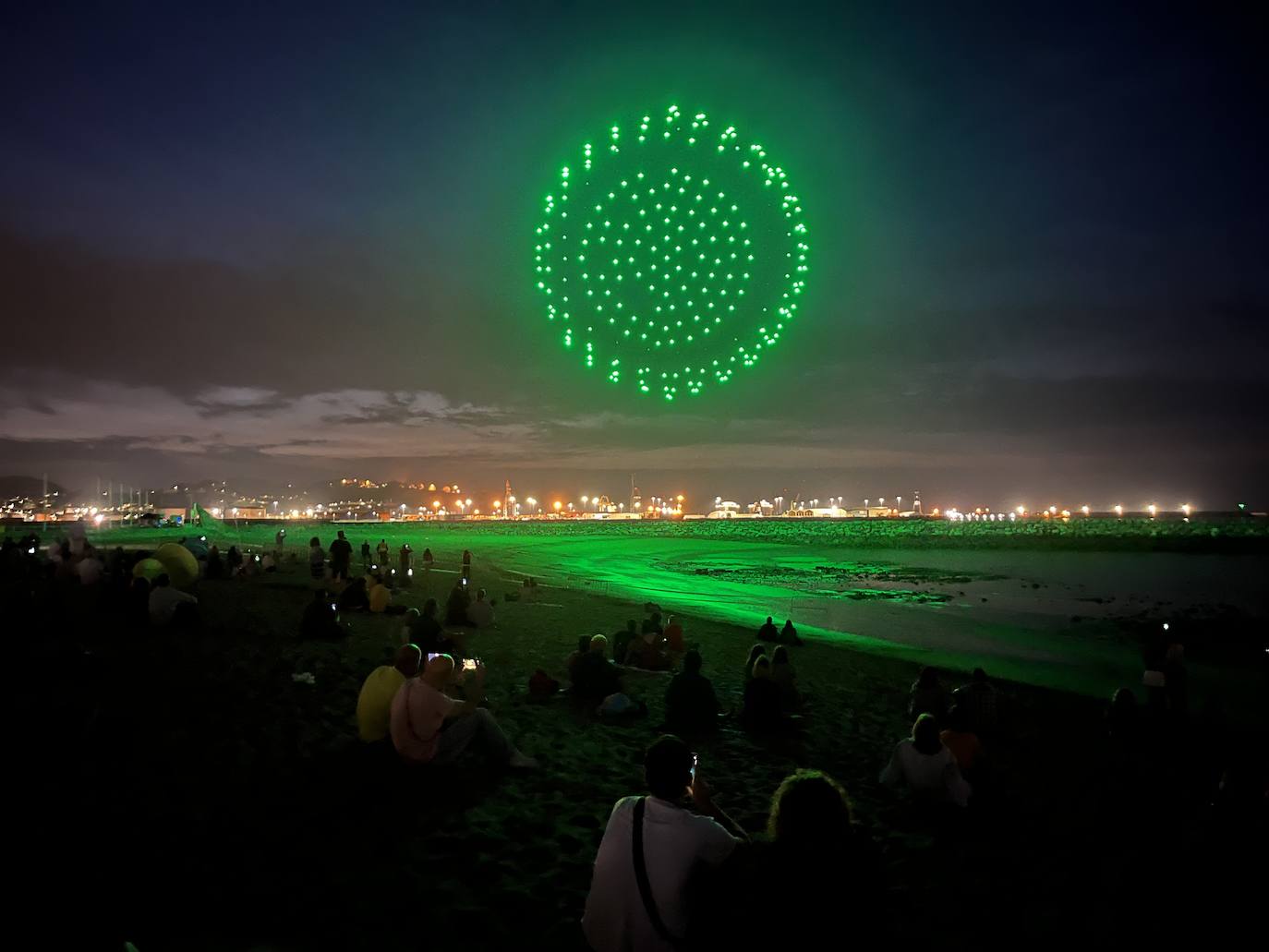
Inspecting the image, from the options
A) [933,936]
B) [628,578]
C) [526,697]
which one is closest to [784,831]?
[933,936]

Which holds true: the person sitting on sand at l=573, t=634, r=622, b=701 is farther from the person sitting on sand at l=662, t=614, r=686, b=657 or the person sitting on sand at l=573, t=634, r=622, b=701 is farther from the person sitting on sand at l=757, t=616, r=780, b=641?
the person sitting on sand at l=757, t=616, r=780, b=641

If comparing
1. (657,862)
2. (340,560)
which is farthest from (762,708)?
(340,560)

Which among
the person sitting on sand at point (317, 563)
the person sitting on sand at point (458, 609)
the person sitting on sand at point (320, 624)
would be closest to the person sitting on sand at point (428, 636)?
the person sitting on sand at point (320, 624)

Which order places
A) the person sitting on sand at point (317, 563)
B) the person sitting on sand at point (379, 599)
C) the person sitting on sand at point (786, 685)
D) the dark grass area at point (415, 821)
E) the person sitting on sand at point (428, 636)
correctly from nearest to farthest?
the dark grass area at point (415, 821) < the person sitting on sand at point (786, 685) < the person sitting on sand at point (428, 636) < the person sitting on sand at point (379, 599) < the person sitting on sand at point (317, 563)

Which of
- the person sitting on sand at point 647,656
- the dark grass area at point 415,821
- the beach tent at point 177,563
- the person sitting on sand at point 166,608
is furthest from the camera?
the beach tent at point 177,563

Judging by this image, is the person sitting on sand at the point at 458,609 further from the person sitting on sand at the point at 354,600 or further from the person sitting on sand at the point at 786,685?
the person sitting on sand at the point at 786,685

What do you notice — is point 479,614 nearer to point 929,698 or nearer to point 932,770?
point 929,698

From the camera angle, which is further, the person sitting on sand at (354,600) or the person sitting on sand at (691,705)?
the person sitting on sand at (354,600)
